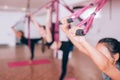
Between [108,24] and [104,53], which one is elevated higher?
[108,24]

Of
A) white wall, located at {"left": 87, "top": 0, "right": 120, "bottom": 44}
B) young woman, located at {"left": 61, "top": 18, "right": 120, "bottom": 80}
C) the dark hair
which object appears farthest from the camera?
white wall, located at {"left": 87, "top": 0, "right": 120, "bottom": 44}

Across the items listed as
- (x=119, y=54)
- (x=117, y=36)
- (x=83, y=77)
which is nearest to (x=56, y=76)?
(x=83, y=77)

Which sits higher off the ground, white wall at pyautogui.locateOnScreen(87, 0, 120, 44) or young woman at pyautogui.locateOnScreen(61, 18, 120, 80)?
white wall at pyautogui.locateOnScreen(87, 0, 120, 44)

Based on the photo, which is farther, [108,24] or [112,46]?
[108,24]

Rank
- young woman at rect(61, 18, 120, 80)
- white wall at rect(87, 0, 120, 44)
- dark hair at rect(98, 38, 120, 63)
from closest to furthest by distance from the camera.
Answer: young woman at rect(61, 18, 120, 80) → dark hair at rect(98, 38, 120, 63) → white wall at rect(87, 0, 120, 44)

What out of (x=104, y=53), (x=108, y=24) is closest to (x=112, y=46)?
(x=104, y=53)

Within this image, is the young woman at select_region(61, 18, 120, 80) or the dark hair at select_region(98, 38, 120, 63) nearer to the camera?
the young woman at select_region(61, 18, 120, 80)

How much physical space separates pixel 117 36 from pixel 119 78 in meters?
3.58

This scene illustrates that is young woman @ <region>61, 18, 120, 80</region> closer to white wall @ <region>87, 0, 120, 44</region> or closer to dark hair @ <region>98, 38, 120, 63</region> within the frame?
dark hair @ <region>98, 38, 120, 63</region>

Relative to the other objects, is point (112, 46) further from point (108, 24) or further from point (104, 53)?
point (108, 24)

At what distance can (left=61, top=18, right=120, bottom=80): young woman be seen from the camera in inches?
52.1

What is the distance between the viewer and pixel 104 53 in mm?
1459

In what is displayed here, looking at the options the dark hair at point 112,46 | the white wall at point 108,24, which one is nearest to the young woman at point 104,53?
the dark hair at point 112,46

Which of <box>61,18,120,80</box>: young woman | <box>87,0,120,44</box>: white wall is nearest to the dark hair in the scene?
<box>61,18,120,80</box>: young woman
